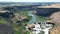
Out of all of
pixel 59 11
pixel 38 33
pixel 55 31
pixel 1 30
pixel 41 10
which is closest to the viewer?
pixel 1 30

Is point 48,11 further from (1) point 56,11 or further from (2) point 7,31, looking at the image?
(2) point 7,31

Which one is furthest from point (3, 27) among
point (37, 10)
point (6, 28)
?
point (37, 10)

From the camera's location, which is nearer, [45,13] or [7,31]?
[7,31]

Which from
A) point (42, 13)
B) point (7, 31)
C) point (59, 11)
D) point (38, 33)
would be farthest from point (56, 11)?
point (7, 31)

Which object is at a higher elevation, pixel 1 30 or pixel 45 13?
pixel 1 30

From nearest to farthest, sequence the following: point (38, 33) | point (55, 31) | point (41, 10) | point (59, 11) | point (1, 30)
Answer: point (1, 30), point (55, 31), point (38, 33), point (59, 11), point (41, 10)

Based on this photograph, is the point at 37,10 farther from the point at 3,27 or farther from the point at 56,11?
the point at 3,27

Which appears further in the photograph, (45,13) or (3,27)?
(45,13)

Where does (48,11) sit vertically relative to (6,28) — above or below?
below

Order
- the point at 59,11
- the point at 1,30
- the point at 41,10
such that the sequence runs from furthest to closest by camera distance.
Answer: the point at 41,10, the point at 59,11, the point at 1,30
